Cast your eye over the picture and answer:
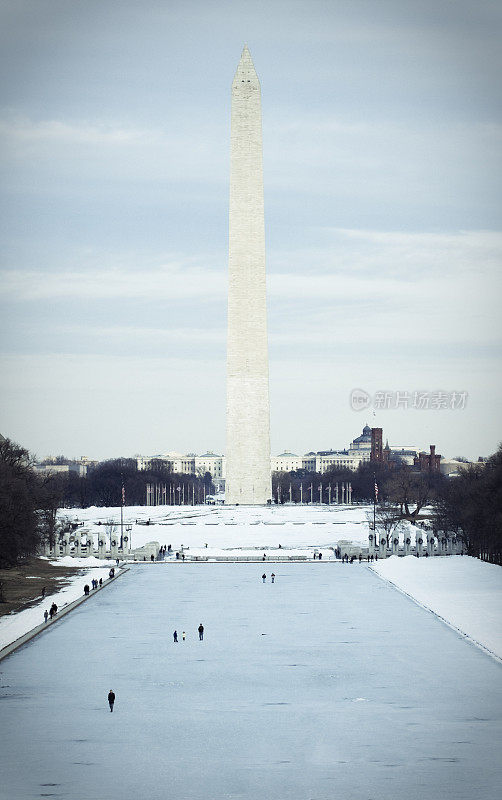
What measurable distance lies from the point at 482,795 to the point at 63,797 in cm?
598

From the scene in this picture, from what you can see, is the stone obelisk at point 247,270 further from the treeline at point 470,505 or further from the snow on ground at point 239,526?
the treeline at point 470,505

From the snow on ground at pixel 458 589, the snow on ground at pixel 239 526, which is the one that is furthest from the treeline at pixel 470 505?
the snow on ground at pixel 239 526

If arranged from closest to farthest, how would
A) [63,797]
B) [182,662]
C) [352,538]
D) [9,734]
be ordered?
[63,797]
[9,734]
[182,662]
[352,538]

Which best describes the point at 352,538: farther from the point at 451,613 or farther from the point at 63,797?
the point at 63,797

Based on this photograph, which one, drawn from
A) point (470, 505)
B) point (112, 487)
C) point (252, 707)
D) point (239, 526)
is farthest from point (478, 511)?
point (112, 487)

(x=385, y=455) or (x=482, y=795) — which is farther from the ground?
(x=385, y=455)

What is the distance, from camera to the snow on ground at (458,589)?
32.0 metres

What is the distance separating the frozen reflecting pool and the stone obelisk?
49907 mm

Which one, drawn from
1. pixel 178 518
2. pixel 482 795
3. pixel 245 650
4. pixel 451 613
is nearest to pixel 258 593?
pixel 451 613

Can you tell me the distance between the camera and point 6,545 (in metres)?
41.2

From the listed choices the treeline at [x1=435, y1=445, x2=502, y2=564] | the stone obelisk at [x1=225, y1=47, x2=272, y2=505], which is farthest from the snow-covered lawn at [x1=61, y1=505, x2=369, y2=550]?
the stone obelisk at [x1=225, y1=47, x2=272, y2=505]

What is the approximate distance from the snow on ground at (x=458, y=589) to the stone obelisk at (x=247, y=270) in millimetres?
30841

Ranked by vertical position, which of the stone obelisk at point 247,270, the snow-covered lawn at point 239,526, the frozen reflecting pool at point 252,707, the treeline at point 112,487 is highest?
the stone obelisk at point 247,270

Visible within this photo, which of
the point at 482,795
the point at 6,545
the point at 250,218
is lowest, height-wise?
the point at 482,795
